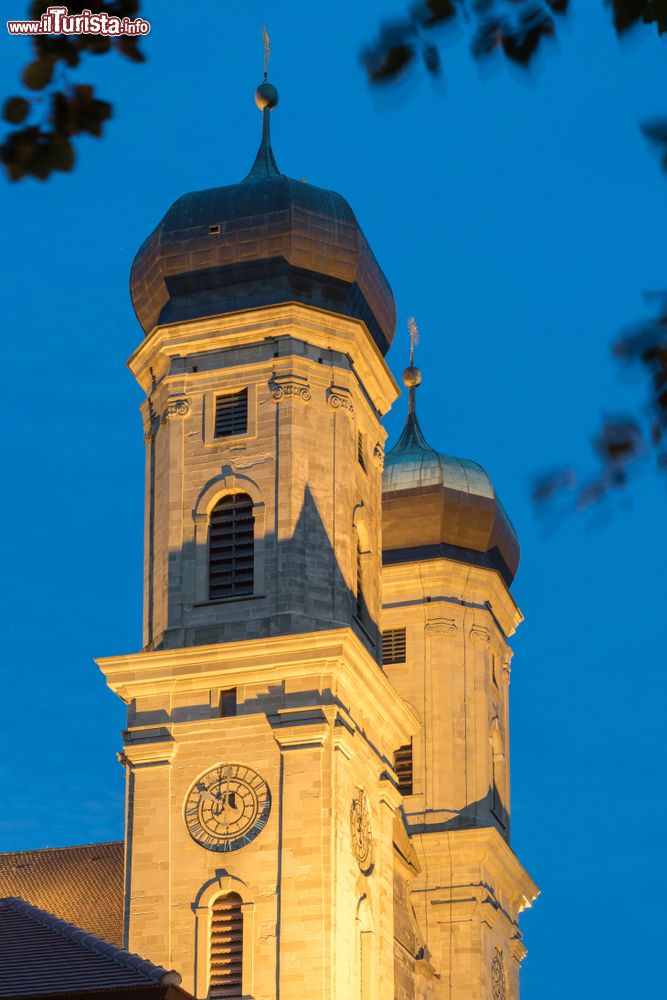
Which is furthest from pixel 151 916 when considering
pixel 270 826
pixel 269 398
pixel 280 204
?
pixel 280 204

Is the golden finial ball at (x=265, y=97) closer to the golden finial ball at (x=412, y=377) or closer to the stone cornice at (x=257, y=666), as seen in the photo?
the stone cornice at (x=257, y=666)

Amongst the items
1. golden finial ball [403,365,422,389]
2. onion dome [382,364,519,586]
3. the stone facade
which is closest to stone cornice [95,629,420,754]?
the stone facade

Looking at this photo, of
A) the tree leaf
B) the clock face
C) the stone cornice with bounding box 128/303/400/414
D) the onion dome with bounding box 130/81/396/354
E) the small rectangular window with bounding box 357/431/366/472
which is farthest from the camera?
the small rectangular window with bounding box 357/431/366/472

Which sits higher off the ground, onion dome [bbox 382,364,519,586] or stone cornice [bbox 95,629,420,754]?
onion dome [bbox 382,364,519,586]

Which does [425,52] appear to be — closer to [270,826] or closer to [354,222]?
[270,826]

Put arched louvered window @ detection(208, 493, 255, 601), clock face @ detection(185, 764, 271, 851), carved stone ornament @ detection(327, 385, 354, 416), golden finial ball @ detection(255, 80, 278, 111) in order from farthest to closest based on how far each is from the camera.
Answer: golden finial ball @ detection(255, 80, 278, 111) < carved stone ornament @ detection(327, 385, 354, 416) < arched louvered window @ detection(208, 493, 255, 601) < clock face @ detection(185, 764, 271, 851)

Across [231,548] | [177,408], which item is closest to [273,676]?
[231,548]

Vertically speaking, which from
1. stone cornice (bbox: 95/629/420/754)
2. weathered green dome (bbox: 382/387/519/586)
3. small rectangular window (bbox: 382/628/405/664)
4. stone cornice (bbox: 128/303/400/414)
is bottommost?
stone cornice (bbox: 95/629/420/754)

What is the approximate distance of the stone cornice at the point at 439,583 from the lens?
46.2 m

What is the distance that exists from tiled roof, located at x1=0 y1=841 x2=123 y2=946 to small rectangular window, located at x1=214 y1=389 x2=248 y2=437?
301 inches

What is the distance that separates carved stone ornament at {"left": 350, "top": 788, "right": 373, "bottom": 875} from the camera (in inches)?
1213

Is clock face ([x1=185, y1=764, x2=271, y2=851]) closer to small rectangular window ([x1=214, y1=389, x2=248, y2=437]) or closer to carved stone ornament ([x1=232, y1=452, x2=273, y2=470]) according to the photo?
carved stone ornament ([x1=232, y1=452, x2=273, y2=470])

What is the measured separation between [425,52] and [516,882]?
40871 mm

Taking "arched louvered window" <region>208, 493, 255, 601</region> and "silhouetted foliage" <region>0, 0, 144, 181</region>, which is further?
"arched louvered window" <region>208, 493, 255, 601</region>
